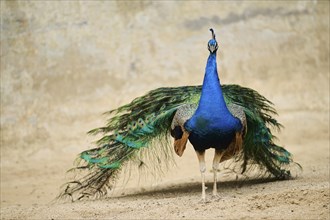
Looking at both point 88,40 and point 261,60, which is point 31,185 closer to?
point 88,40

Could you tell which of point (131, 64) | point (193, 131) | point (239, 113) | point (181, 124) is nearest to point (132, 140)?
point (181, 124)

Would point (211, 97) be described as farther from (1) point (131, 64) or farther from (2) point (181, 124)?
(1) point (131, 64)

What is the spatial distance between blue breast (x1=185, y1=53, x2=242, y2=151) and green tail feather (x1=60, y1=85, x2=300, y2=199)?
375mm

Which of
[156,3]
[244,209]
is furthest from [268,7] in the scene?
[244,209]

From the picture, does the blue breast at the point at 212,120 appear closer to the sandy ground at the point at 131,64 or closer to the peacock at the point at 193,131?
the peacock at the point at 193,131

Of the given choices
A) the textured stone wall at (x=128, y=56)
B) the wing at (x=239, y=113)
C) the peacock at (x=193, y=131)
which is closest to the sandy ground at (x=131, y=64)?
the textured stone wall at (x=128, y=56)

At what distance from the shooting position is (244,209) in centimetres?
650

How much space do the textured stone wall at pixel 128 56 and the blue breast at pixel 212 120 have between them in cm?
586

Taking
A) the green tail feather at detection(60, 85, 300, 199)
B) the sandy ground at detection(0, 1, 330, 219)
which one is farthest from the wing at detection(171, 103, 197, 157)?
the sandy ground at detection(0, 1, 330, 219)

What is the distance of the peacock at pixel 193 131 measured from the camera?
7.46 m

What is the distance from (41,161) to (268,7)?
17.3 feet

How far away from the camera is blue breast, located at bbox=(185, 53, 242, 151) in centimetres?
739

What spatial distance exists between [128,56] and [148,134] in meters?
6.31

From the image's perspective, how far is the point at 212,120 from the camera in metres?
7.38
